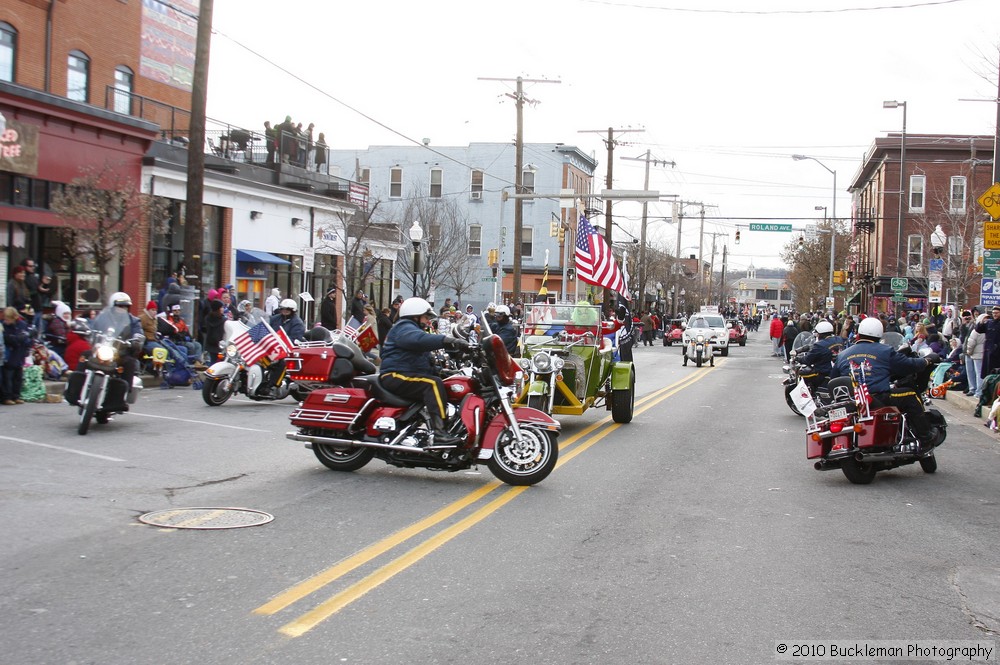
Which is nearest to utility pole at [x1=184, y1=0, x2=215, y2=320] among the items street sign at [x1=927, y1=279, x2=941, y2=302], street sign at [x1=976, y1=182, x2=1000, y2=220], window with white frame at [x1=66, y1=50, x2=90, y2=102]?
window with white frame at [x1=66, y1=50, x2=90, y2=102]

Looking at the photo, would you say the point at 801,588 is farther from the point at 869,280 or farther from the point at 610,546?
the point at 869,280

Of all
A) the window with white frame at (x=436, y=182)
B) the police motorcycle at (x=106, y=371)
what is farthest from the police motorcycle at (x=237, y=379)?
the window with white frame at (x=436, y=182)

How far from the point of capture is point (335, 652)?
5023 mm

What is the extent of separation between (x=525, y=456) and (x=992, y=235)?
12.7 m

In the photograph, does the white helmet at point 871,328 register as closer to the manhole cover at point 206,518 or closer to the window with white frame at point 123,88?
the manhole cover at point 206,518

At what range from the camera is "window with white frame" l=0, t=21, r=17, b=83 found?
79.9 ft

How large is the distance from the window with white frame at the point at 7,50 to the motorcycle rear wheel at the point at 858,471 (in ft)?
72.2

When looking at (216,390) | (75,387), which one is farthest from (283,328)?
(75,387)

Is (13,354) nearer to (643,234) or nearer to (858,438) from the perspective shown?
(858,438)

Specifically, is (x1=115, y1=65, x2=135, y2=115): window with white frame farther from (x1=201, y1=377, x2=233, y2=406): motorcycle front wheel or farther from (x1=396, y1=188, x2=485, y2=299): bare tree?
(x1=396, y1=188, x2=485, y2=299): bare tree

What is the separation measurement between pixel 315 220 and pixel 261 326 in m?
21.1

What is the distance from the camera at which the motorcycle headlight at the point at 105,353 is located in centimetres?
1244

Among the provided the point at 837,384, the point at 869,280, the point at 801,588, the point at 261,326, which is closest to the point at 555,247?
the point at 869,280

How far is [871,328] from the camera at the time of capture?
1128 cm
